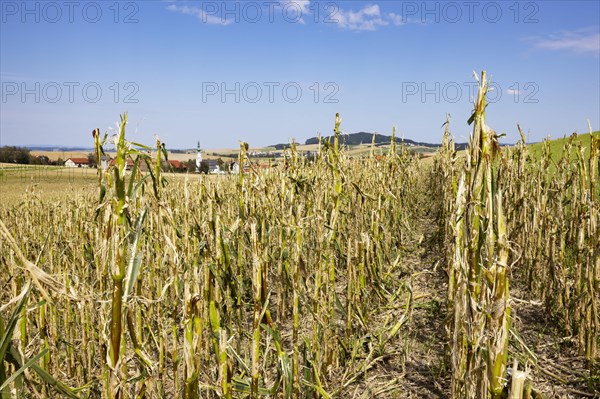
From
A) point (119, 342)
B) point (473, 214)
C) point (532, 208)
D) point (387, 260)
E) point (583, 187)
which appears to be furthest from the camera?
point (387, 260)

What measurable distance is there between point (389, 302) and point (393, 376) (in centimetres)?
110

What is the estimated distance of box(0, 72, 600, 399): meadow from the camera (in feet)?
4.43

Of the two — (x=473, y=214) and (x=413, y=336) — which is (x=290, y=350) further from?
(x=473, y=214)

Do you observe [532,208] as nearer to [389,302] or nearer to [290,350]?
[389,302]

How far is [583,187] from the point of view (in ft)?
9.60

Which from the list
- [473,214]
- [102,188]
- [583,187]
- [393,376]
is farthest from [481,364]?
[583,187]

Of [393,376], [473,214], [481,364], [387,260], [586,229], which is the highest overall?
[473,214]

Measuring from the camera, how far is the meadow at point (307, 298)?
1.35 m

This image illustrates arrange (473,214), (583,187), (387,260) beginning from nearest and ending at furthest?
(473,214) < (583,187) < (387,260)

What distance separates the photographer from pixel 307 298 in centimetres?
348

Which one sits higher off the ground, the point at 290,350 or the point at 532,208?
the point at 532,208

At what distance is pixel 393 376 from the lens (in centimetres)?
300

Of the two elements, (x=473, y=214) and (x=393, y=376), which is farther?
(x=393, y=376)

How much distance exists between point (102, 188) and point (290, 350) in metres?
2.45
